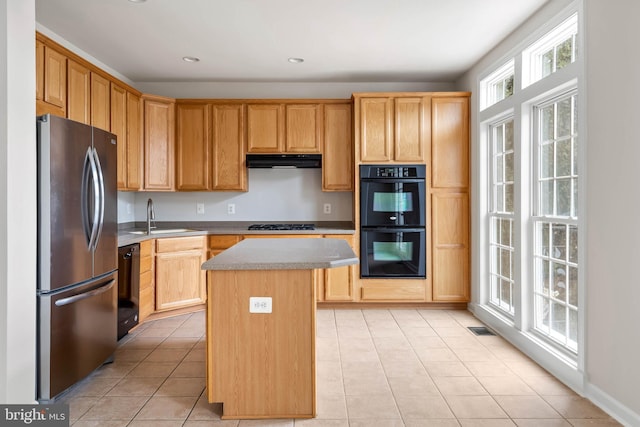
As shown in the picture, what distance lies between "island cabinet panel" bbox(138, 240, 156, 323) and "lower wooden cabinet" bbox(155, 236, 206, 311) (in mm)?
53

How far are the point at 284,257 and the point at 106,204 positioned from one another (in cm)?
140

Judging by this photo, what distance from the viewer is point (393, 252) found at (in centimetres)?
415

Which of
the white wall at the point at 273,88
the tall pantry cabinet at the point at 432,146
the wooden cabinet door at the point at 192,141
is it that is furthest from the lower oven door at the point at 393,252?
the wooden cabinet door at the point at 192,141

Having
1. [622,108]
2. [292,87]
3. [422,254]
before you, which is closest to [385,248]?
[422,254]

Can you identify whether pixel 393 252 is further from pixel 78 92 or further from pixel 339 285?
pixel 78 92

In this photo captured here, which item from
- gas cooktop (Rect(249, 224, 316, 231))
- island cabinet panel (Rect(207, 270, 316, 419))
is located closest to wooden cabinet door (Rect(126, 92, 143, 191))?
gas cooktop (Rect(249, 224, 316, 231))

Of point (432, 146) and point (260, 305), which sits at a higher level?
point (432, 146)

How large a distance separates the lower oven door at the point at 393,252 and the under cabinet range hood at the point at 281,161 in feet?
3.21

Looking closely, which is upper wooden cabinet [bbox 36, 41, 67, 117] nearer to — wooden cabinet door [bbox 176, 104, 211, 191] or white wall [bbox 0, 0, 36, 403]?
white wall [bbox 0, 0, 36, 403]

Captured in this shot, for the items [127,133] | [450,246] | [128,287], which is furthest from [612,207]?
[127,133]

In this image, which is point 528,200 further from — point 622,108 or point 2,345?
point 2,345

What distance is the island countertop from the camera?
1.97 meters

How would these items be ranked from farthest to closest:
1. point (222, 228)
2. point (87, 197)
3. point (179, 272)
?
point (222, 228)
point (179, 272)
point (87, 197)

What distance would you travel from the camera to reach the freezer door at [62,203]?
7.11 feet
